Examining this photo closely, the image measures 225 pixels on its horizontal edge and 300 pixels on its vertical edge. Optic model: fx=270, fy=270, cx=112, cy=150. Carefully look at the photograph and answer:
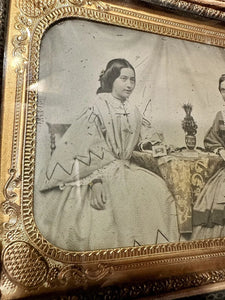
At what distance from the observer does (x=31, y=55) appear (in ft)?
2.98

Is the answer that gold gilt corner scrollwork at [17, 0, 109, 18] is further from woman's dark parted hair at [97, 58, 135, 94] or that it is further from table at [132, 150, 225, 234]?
table at [132, 150, 225, 234]

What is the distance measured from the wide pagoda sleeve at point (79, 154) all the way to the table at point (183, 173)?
0.14 m

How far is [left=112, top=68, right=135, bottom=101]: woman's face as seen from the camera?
1.01 meters

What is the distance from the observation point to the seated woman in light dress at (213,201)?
Answer: 3.35 ft

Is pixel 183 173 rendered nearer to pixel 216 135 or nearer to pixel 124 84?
pixel 216 135

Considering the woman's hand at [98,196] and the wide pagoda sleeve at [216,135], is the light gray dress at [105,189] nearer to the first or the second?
the woman's hand at [98,196]

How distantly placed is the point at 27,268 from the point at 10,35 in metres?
0.73

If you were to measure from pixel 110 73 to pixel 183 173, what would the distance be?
470 millimetres

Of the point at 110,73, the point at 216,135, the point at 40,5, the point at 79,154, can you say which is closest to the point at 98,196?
the point at 79,154

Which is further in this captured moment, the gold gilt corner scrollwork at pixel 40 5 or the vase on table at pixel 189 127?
the vase on table at pixel 189 127

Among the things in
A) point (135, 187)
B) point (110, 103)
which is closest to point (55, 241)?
point (135, 187)

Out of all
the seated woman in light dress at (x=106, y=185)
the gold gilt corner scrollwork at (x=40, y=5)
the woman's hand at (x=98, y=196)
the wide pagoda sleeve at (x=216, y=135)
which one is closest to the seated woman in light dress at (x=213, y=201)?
the wide pagoda sleeve at (x=216, y=135)

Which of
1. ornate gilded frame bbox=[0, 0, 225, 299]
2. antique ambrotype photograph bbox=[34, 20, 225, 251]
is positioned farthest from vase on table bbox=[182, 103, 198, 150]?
ornate gilded frame bbox=[0, 0, 225, 299]

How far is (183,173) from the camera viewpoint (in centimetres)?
103
